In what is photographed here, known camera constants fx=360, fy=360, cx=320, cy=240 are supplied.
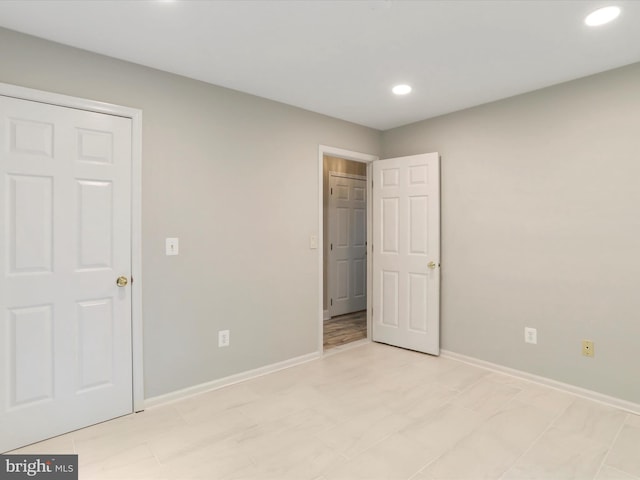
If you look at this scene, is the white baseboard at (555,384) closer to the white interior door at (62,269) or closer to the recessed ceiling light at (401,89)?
the recessed ceiling light at (401,89)

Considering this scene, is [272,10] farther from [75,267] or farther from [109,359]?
[109,359]

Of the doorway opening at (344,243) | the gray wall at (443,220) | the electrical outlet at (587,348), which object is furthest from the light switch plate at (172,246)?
the electrical outlet at (587,348)

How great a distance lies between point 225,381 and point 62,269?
4.76ft

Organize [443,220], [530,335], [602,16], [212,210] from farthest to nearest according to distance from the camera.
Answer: [443,220] < [530,335] < [212,210] < [602,16]

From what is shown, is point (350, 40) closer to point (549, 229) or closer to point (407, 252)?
point (549, 229)

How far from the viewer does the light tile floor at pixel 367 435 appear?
6.18 feet

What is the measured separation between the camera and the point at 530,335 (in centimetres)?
302

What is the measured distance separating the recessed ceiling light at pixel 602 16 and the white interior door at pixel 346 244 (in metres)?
3.58

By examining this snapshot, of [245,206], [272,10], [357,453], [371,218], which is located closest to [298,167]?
[245,206]

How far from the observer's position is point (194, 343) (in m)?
2.76

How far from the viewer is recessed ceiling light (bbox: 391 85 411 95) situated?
288 centimetres

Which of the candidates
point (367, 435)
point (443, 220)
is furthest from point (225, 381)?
point (443, 220)

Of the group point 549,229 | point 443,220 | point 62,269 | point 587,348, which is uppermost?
point 443,220

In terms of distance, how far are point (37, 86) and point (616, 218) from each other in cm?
387
